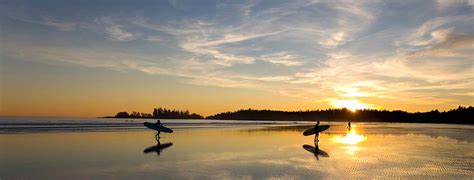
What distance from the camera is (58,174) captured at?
1474 centimetres

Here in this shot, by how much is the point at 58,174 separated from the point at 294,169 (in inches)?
371

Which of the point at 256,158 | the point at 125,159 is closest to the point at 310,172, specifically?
the point at 256,158

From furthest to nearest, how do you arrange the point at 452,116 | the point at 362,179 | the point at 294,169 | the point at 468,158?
the point at 452,116
the point at 468,158
the point at 294,169
the point at 362,179

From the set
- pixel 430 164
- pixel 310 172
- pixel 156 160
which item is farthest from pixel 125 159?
pixel 430 164

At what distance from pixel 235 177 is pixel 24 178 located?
7.40m

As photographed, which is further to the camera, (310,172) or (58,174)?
(310,172)

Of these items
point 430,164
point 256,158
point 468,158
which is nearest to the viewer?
point 430,164

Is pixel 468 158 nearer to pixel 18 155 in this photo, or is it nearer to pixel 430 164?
pixel 430 164

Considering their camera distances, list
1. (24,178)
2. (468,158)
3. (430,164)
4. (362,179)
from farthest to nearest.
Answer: (468,158) → (430,164) → (362,179) → (24,178)

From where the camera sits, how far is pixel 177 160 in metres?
19.5

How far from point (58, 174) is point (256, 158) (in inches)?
380

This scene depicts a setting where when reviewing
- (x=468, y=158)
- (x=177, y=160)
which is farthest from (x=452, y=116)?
(x=177, y=160)

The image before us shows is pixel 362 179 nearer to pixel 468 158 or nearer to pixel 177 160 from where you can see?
pixel 177 160

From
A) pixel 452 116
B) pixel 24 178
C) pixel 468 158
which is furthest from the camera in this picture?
pixel 452 116
